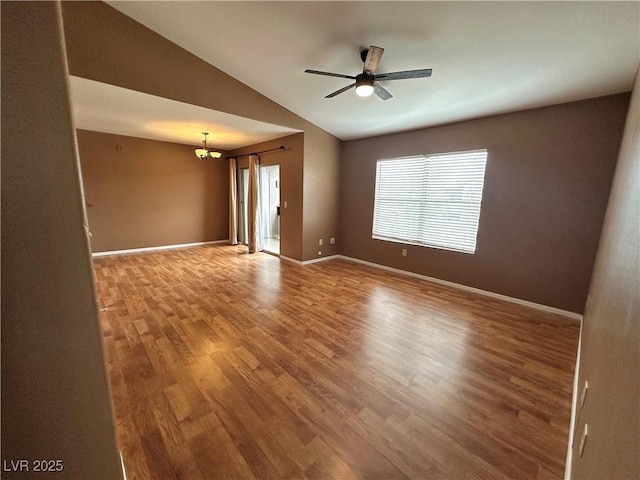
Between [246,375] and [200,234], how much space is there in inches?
215

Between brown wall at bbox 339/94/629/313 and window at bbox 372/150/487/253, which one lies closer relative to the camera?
brown wall at bbox 339/94/629/313

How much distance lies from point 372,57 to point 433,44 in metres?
0.64

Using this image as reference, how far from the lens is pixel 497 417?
63.6 inches

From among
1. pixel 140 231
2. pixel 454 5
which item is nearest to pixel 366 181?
pixel 454 5

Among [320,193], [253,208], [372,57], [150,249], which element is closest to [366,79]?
[372,57]

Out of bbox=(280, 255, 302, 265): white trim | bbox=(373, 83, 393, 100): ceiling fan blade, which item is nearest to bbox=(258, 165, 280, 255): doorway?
bbox=(280, 255, 302, 265): white trim

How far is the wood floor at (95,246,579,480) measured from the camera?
134 cm

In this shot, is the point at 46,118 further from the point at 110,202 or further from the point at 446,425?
the point at 110,202

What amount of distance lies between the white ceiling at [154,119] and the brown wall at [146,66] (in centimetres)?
11

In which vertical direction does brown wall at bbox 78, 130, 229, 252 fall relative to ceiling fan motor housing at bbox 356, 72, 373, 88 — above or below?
below

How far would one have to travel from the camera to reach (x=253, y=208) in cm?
584

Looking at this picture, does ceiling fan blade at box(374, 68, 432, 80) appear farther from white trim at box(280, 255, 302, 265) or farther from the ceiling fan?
white trim at box(280, 255, 302, 265)

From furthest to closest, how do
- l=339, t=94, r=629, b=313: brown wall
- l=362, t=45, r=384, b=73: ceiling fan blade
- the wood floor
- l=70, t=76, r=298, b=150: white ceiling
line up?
l=70, t=76, r=298, b=150: white ceiling, l=339, t=94, r=629, b=313: brown wall, l=362, t=45, r=384, b=73: ceiling fan blade, the wood floor

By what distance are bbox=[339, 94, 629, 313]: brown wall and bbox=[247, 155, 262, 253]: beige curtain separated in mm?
3549
